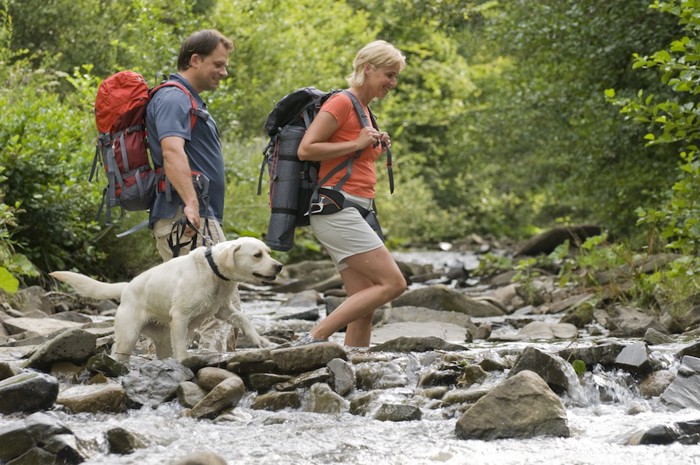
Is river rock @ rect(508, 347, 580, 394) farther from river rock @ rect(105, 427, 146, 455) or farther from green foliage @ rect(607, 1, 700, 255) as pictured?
green foliage @ rect(607, 1, 700, 255)

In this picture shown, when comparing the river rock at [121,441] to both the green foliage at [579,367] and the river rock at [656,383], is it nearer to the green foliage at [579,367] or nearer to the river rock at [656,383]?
the green foliage at [579,367]

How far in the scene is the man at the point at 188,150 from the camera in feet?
20.7

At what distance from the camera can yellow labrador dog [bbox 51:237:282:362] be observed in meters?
6.40

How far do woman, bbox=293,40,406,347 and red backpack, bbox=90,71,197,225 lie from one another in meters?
0.91

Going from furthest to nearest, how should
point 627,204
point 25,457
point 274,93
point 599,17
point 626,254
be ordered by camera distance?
point 274,93, point 627,204, point 599,17, point 626,254, point 25,457

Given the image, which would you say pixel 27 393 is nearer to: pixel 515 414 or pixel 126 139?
pixel 126 139

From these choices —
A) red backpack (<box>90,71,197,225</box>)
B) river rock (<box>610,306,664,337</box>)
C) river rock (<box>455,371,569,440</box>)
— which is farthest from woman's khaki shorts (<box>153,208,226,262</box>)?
river rock (<box>610,306,664,337</box>)

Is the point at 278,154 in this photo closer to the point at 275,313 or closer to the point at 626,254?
the point at 275,313

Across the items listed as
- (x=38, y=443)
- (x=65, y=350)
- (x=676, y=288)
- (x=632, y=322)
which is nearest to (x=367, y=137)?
(x=65, y=350)

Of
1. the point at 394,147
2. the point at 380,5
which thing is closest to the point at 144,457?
the point at 394,147

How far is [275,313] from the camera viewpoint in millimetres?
12547

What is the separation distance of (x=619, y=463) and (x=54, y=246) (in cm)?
888

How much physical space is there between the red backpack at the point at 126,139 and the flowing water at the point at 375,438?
1412 millimetres

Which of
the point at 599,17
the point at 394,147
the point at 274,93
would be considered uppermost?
the point at 599,17
